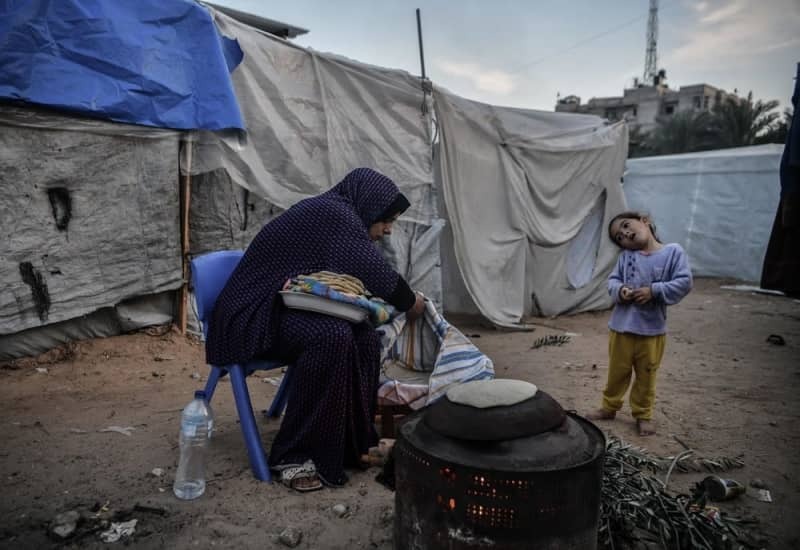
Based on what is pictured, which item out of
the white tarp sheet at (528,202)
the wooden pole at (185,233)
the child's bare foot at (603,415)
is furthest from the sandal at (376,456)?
the white tarp sheet at (528,202)

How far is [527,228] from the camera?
6473mm

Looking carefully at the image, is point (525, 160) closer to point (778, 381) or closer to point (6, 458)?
point (778, 381)

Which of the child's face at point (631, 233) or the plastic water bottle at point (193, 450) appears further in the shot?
the child's face at point (631, 233)

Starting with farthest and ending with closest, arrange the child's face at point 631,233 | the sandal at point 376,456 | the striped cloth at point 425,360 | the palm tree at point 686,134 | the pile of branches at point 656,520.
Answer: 1. the palm tree at point 686,134
2. the child's face at point 631,233
3. the striped cloth at point 425,360
4. the sandal at point 376,456
5. the pile of branches at point 656,520

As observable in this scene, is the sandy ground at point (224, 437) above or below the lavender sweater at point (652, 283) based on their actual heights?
below

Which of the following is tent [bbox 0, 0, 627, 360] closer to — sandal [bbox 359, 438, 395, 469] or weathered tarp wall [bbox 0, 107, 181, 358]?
weathered tarp wall [bbox 0, 107, 181, 358]

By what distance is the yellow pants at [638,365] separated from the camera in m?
3.14

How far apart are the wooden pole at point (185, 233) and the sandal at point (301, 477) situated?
7.96 ft

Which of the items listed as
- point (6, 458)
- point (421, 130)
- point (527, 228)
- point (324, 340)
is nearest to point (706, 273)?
point (527, 228)

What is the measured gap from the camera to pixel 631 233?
10.3 feet

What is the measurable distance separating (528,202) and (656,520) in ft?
16.1

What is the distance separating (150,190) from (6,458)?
6.98ft

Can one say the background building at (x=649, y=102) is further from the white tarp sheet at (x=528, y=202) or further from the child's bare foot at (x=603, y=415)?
the child's bare foot at (x=603, y=415)

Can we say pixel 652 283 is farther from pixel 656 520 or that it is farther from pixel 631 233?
pixel 656 520
